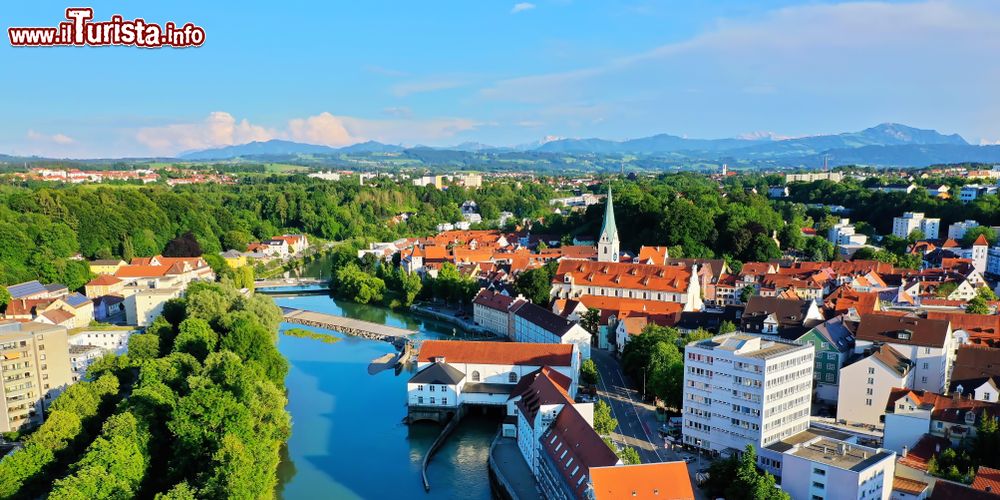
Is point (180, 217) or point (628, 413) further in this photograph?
point (180, 217)

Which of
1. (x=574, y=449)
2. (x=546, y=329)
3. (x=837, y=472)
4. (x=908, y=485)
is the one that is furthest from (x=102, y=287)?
(x=908, y=485)

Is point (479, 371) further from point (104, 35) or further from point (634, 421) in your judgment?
point (104, 35)

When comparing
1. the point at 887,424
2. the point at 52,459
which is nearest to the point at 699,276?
the point at 887,424

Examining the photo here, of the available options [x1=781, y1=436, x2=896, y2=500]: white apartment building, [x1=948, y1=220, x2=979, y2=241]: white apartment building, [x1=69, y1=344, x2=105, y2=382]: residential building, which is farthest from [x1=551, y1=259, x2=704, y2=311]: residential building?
[x1=948, y1=220, x2=979, y2=241]: white apartment building

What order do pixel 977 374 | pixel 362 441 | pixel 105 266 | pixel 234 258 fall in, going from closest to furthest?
pixel 977 374
pixel 362 441
pixel 105 266
pixel 234 258

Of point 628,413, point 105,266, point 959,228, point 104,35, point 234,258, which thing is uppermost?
point 104,35

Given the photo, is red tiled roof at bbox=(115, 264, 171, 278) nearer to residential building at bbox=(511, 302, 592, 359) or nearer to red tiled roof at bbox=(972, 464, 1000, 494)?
residential building at bbox=(511, 302, 592, 359)

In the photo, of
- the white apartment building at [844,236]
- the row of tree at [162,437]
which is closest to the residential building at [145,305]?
the row of tree at [162,437]

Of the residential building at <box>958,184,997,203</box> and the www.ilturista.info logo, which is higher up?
the www.ilturista.info logo
